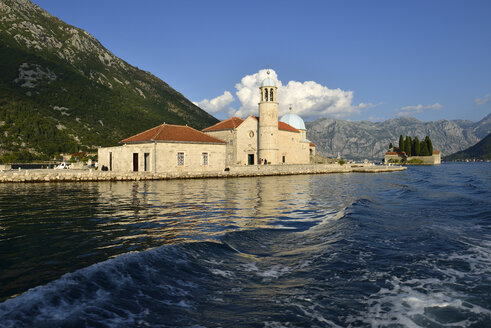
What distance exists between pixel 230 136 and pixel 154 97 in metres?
99.4

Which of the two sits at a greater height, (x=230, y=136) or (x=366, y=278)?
(x=230, y=136)

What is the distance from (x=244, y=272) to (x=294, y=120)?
6124 centimetres

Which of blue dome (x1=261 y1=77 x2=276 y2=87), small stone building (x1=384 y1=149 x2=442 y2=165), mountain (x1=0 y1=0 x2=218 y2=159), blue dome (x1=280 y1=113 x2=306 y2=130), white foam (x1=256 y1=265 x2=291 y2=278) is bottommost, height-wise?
white foam (x1=256 y1=265 x2=291 y2=278)

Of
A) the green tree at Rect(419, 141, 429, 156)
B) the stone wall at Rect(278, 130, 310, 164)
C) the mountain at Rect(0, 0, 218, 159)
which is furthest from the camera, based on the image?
the green tree at Rect(419, 141, 429, 156)

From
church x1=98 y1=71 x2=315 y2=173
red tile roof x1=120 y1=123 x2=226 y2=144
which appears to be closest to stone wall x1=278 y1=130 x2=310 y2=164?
church x1=98 y1=71 x2=315 y2=173

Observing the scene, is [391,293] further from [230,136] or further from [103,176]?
[230,136]

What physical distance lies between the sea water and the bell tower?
36.9 meters

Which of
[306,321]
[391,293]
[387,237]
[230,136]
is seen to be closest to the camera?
[306,321]

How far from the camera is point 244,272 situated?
19.2ft

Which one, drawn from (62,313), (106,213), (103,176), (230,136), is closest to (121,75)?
(230,136)

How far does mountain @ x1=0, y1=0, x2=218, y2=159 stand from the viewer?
79.6m

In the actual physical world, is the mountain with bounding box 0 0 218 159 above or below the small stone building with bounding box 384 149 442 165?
above

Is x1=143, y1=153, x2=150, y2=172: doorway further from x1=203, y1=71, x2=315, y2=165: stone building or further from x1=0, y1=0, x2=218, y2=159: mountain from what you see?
x1=0, y1=0, x2=218, y2=159: mountain

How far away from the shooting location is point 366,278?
553cm
